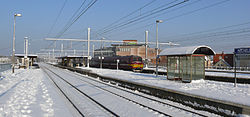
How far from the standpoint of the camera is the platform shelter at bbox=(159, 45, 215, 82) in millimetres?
16794

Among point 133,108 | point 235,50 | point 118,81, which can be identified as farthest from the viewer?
point 118,81

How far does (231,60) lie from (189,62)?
5368 centimetres

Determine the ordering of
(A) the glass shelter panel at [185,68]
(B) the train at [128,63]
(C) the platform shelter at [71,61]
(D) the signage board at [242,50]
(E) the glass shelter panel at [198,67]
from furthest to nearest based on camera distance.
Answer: (C) the platform shelter at [71,61] < (B) the train at [128,63] < (A) the glass shelter panel at [185,68] < (E) the glass shelter panel at [198,67] < (D) the signage board at [242,50]

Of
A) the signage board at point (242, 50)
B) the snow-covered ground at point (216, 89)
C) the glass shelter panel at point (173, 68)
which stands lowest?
the snow-covered ground at point (216, 89)

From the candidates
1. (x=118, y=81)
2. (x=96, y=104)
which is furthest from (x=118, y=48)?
(x=96, y=104)

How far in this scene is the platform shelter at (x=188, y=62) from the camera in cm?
1679

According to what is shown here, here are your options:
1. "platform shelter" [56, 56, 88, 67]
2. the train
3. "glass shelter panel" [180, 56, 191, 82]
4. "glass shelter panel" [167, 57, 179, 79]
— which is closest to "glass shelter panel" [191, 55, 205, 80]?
"glass shelter panel" [180, 56, 191, 82]

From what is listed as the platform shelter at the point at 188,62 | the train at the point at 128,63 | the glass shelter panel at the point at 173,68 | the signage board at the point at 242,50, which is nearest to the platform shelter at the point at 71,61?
the train at the point at 128,63

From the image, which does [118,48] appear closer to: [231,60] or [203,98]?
[231,60]

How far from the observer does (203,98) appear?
9742 millimetres

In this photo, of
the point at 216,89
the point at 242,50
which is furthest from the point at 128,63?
the point at 242,50

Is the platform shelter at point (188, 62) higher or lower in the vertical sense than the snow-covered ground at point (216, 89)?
higher

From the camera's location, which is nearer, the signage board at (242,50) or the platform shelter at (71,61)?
the signage board at (242,50)

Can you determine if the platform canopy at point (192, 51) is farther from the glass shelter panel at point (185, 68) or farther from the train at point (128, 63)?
the train at point (128, 63)
